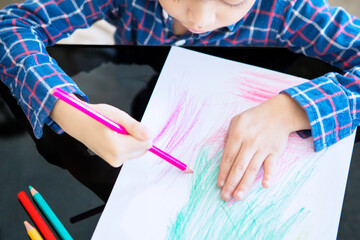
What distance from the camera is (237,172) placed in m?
0.54

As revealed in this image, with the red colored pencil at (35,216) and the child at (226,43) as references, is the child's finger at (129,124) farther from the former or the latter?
the red colored pencil at (35,216)

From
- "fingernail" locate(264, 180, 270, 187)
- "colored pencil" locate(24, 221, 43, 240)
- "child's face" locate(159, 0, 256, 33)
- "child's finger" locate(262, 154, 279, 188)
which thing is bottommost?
"colored pencil" locate(24, 221, 43, 240)

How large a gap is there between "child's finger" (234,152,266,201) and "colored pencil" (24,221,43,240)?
0.90 feet

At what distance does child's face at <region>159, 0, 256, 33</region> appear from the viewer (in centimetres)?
52

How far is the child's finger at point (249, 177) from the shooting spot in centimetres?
52

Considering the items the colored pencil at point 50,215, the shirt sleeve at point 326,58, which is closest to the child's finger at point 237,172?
the shirt sleeve at point 326,58

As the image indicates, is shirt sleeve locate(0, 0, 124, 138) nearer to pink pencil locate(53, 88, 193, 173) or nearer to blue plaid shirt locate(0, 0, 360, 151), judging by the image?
blue plaid shirt locate(0, 0, 360, 151)

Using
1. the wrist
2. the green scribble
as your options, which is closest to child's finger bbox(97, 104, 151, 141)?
A: the green scribble

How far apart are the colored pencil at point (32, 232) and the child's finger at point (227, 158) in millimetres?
256

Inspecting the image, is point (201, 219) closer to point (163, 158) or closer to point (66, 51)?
point (163, 158)

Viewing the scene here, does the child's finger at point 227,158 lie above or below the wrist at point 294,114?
below

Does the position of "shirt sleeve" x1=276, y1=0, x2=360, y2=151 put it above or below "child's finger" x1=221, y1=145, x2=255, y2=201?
above

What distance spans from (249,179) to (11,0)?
1171 mm

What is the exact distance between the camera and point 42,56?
1.99 ft
